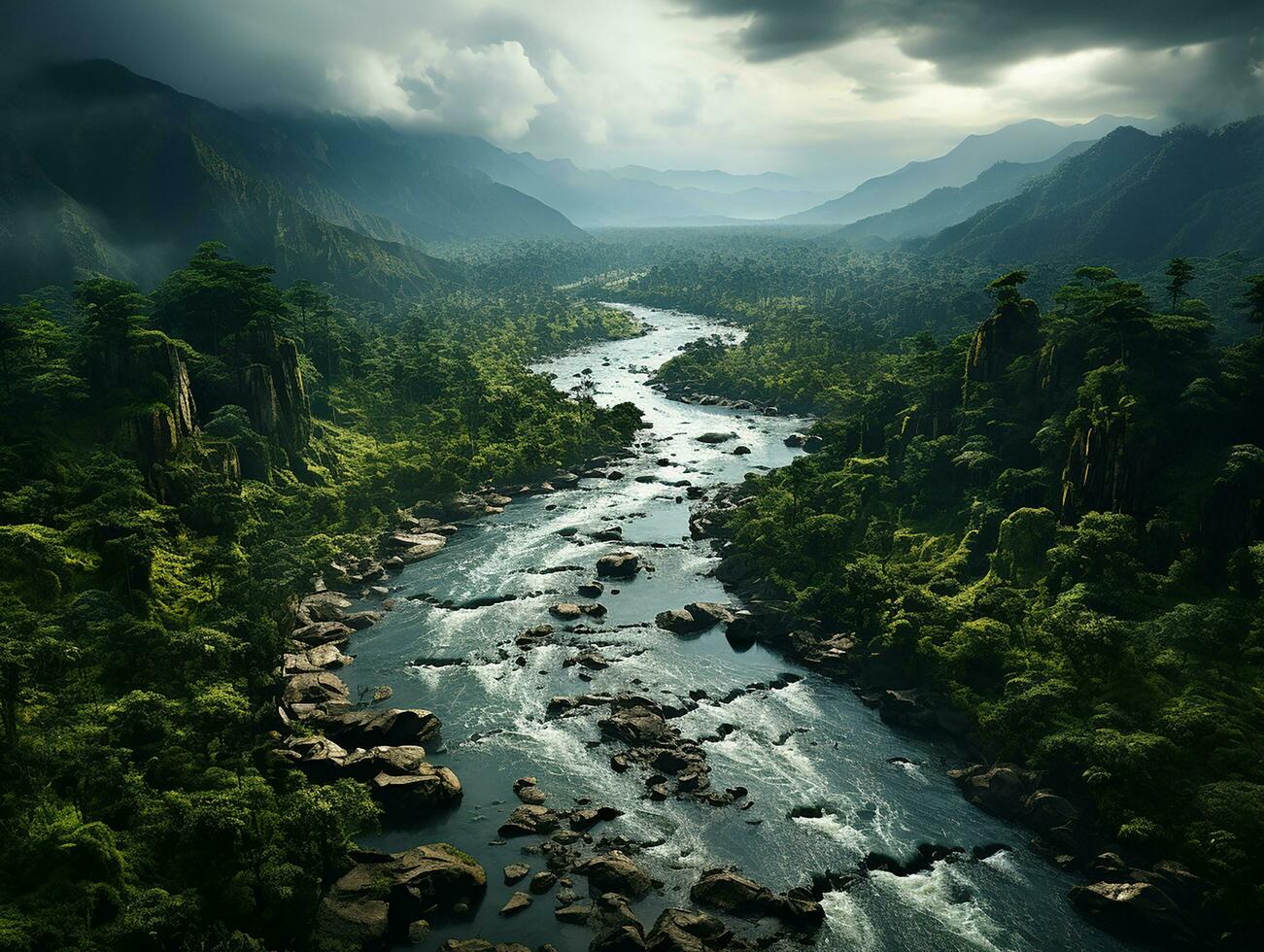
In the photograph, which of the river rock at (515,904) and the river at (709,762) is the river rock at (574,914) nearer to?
the river at (709,762)

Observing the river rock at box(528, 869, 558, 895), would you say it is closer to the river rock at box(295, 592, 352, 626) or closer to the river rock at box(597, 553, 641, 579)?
the river rock at box(295, 592, 352, 626)

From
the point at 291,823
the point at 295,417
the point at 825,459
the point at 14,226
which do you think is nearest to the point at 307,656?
the point at 291,823

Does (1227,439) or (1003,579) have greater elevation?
(1227,439)

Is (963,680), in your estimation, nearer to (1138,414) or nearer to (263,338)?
(1138,414)

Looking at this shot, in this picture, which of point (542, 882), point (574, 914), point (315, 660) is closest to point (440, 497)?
point (315, 660)

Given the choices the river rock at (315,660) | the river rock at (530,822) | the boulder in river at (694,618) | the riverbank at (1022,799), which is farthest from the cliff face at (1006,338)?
the river rock at (315,660)

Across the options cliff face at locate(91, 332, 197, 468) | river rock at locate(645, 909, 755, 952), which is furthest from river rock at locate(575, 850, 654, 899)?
cliff face at locate(91, 332, 197, 468)
